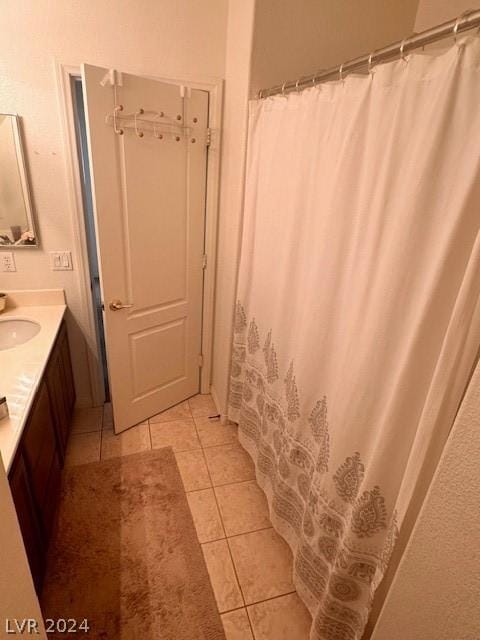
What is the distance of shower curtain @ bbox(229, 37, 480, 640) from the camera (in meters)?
0.72

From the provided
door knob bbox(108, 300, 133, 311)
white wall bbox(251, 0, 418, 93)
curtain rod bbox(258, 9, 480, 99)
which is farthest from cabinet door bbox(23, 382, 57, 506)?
white wall bbox(251, 0, 418, 93)

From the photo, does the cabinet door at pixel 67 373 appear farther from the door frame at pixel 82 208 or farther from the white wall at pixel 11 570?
the white wall at pixel 11 570

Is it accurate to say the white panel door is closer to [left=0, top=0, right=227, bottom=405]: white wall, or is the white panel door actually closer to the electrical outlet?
[left=0, top=0, right=227, bottom=405]: white wall

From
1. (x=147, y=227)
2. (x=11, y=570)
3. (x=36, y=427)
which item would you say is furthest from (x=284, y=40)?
(x=11, y=570)

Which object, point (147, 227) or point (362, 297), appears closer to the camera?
point (362, 297)

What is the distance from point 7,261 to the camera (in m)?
1.91

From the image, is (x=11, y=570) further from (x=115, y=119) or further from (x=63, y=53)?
(x=63, y=53)

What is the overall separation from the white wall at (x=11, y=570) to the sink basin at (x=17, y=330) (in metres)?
1.38

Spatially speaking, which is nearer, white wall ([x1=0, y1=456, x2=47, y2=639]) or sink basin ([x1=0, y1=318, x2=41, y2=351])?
white wall ([x1=0, y1=456, x2=47, y2=639])

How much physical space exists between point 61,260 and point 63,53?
3.44 ft

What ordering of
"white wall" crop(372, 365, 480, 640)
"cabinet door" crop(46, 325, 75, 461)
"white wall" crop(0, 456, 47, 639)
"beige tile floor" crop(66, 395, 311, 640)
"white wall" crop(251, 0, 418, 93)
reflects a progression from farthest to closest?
"cabinet door" crop(46, 325, 75, 461) < "white wall" crop(251, 0, 418, 93) < "beige tile floor" crop(66, 395, 311, 640) < "white wall" crop(0, 456, 47, 639) < "white wall" crop(372, 365, 480, 640)

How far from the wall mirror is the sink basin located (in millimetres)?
428

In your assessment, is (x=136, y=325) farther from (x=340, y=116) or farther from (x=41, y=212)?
(x=340, y=116)

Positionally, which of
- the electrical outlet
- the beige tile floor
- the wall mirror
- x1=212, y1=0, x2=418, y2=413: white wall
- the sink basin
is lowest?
the beige tile floor
